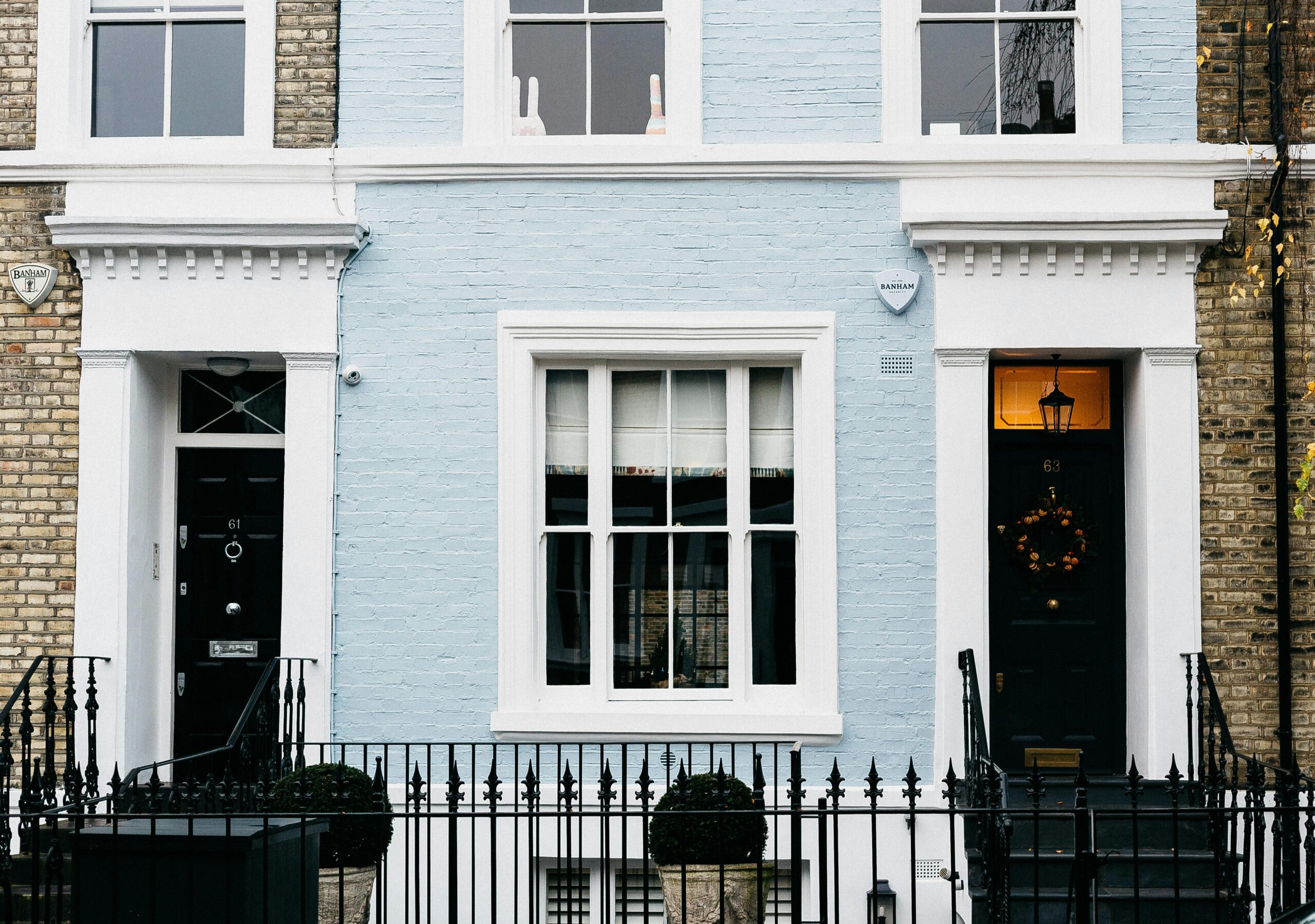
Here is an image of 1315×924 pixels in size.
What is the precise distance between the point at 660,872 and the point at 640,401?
299cm

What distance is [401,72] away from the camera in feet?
26.2

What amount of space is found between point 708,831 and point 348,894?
6.37 feet

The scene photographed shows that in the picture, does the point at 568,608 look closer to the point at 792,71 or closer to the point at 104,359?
the point at 104,359

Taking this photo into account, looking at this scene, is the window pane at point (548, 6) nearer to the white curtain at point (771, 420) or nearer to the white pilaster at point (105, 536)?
the white curtain at point (771, 420)

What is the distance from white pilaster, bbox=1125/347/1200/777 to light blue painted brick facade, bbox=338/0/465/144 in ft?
15.6

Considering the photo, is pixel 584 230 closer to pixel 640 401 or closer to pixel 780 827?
pixel 640 401

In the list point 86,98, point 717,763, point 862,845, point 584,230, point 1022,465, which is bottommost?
point 862,845

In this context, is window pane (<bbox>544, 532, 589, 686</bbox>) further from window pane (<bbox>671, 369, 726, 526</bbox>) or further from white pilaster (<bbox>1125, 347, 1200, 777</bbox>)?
white pilaster (<bbox>1125, 347, 1200, 777</bbox>)

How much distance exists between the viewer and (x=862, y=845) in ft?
24.5

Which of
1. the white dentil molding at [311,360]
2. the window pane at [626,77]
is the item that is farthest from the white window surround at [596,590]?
the window pane at [626,77]

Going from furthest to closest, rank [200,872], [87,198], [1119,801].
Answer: [87,198] → [1119,801] → [200,872]

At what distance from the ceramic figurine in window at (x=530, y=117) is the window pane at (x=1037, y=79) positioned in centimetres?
303

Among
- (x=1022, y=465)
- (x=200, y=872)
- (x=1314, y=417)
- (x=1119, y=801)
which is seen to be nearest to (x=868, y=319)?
(x=1022, y=465)

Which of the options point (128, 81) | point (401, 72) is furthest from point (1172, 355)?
point (128, 81)
